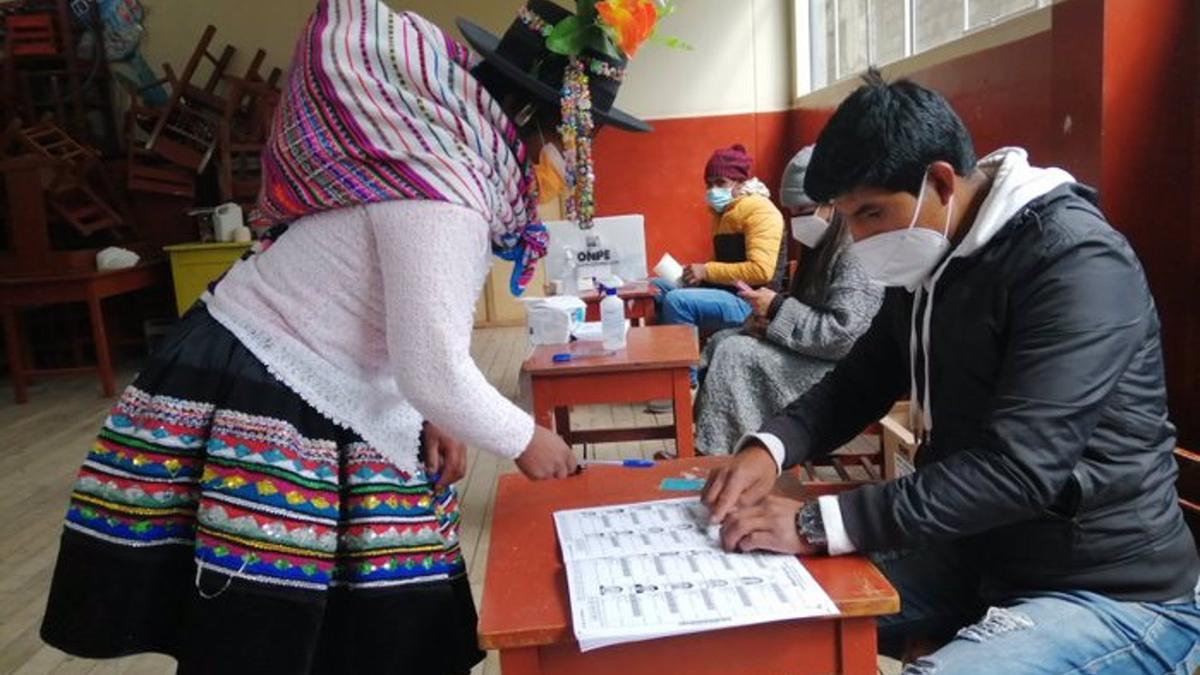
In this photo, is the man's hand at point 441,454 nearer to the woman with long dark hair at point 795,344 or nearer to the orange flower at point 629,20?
the orange flower at point 629,20

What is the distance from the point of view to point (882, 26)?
480 centimetres

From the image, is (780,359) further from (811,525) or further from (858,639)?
(858,639)

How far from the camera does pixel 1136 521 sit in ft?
3.75

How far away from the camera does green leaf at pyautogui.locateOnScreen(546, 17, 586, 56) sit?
1.22m

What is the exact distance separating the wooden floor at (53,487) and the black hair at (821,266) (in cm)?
119

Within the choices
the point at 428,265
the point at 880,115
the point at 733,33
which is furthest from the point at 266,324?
the point at 733,33

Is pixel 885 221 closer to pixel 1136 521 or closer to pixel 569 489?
pixel 1136 521

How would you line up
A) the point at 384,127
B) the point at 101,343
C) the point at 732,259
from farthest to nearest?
the point at 101,343 → the point at 732,259 → the point at 384,127

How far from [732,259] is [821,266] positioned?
1.40m

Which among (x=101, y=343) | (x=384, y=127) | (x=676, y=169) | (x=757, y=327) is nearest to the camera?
(x=384, y=127)

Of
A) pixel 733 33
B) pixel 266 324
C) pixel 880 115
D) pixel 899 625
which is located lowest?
pixel 899 625

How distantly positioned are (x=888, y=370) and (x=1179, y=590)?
0.51 metres

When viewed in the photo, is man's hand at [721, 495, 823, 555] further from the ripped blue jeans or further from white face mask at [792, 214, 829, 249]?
white face mask at [792, 214, 829, 249]

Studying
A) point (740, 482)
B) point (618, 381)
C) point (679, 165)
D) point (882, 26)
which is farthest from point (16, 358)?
point (740, 482)
